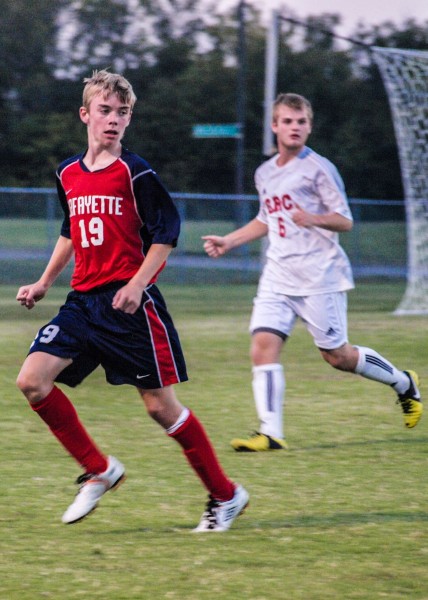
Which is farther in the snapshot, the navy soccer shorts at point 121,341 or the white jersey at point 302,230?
the white jersey at point 302,230

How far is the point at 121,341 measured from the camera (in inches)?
184

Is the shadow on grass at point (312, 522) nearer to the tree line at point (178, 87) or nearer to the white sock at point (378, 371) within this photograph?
the white sock at point (378, 371)

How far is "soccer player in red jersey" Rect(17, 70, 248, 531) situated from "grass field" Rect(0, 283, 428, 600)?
237mm

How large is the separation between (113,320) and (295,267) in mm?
2293

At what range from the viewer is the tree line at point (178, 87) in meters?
46.8

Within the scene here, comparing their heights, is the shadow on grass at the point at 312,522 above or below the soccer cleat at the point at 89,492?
below

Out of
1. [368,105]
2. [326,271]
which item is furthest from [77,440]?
[368,105]

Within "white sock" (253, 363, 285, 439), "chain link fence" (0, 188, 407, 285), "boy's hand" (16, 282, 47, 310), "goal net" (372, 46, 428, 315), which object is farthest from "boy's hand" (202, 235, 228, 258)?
"chain link fence" (0, 188, 407, 285)

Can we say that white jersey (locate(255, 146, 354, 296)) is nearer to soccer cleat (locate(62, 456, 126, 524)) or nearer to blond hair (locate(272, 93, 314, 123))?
blond hair (locate(272, 93, 314, 123))

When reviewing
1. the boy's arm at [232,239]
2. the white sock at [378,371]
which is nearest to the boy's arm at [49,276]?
the boy's arm at [232,239]

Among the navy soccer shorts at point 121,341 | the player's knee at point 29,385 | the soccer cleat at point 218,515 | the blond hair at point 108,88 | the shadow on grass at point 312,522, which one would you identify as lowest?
the shadow on grass at point 312,522

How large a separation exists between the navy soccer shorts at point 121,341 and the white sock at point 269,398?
73.6 inches

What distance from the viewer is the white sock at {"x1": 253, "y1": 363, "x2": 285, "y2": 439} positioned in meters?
6.54

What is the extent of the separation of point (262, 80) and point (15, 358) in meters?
39.6
